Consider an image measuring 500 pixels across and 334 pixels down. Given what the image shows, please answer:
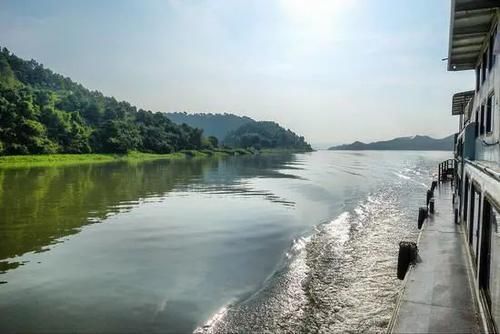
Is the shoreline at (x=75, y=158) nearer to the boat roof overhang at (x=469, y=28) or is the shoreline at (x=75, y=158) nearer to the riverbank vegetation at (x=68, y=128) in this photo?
the riverbank vegetation at (x=68, y=128)

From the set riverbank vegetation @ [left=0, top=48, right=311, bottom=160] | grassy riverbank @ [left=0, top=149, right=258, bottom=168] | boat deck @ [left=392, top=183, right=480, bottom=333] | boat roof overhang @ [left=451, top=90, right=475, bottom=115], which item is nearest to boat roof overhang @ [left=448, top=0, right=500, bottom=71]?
boat deck @ [left=392, top=183, right=480, bottom=333]

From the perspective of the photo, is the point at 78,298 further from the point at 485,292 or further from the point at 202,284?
the point at 485,292

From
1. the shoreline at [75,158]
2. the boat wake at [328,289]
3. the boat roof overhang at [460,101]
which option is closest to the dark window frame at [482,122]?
the boat wake at [328,289]

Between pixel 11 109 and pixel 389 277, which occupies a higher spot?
pixel 11 109

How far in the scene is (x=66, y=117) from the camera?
8481 cm

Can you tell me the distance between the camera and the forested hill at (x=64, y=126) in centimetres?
6425

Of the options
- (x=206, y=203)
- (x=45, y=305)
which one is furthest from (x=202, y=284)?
(x=206, y=203)

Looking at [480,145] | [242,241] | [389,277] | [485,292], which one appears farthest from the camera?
[242,241]

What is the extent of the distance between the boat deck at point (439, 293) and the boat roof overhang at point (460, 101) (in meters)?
14.2

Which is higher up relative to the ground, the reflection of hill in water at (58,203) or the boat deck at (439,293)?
the boat deck at (439,293)

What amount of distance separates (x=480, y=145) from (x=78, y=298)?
481 inches

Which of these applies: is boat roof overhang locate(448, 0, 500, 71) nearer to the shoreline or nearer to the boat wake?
the boat wake

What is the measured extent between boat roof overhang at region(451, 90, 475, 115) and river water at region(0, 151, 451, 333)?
8536 mm

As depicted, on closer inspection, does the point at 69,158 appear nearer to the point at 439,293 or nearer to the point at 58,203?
the point at 58,203
